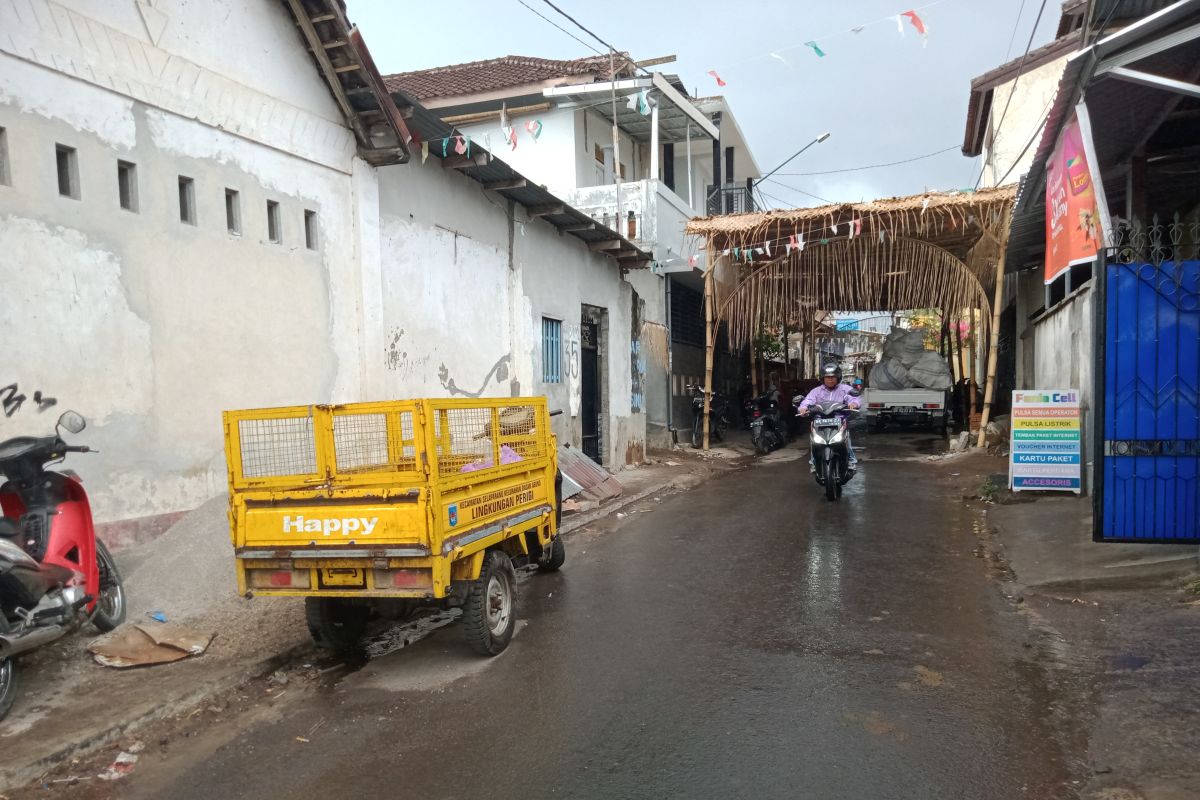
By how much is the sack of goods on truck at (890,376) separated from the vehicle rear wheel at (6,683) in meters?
22.4

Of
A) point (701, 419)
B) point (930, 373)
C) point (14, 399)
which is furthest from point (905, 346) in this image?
point (14, 399)

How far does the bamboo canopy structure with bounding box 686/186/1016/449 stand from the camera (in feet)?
49.7

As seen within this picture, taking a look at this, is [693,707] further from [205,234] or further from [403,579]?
[205,234]

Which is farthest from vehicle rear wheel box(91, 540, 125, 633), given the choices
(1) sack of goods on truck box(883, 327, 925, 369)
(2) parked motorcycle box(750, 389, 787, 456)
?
(1) sack of goods on truck box(883, 327, 925, 369)

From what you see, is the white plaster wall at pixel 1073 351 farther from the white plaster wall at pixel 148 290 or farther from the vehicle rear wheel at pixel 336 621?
the white plaster wall at pixel 148 290

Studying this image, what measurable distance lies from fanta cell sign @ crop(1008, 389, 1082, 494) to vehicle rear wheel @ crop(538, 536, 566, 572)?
19.8ft

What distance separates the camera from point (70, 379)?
236 inches

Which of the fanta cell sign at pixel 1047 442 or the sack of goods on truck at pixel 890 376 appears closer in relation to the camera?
the fanta cell sign at pixel 1047 442

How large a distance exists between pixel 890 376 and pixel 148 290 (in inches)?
825

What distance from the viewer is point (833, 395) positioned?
11234 millimetres

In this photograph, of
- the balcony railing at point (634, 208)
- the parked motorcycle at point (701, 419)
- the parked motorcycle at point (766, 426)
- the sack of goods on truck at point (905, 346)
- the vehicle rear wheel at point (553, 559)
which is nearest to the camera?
the vehicle rear wheel at point (553, 559)

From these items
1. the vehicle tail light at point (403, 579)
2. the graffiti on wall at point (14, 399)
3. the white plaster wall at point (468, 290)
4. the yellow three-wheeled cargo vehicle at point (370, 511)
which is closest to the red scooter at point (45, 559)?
the graffiti on wall at point (14, 399)

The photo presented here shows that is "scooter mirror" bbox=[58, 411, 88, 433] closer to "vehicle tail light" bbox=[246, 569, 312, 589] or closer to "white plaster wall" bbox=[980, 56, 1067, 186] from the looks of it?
"vehicle tail light" bbox=[246, 569, 312, 589]

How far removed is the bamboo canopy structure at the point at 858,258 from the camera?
49.7ft
